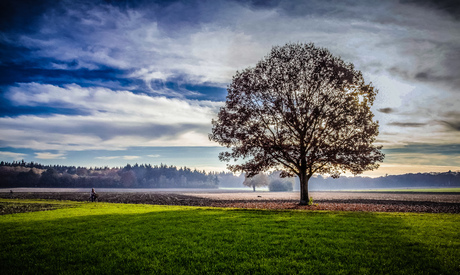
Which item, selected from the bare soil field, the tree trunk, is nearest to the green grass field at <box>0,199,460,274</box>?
the bare soil field

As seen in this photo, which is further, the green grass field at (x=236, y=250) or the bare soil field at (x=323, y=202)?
the bare soil field at (x=323, y=202)

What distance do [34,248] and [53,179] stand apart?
190 m

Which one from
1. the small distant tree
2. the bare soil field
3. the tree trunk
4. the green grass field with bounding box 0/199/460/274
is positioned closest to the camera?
the green grass field with bounding box 0/199/460/274

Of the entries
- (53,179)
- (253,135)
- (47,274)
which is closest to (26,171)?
(53,179)

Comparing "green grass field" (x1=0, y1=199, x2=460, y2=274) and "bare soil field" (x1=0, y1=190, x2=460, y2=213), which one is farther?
"bare soil field" (x1=0, y1=190, x2=460, y2=213)

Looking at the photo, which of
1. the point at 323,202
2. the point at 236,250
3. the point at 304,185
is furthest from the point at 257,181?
the point at 236,250

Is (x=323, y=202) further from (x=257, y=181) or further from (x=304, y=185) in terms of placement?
(x=257, y=181)

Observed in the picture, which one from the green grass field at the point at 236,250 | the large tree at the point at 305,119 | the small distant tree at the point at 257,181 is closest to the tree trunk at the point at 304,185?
the large tree at the point at 305,119

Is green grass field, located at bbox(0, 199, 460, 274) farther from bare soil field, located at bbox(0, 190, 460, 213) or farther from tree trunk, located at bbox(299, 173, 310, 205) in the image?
tree trunk, located at bbox(299, 173, 310, 205)

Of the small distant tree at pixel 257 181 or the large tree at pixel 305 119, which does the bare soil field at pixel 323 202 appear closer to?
the large tree at pixel 305 119

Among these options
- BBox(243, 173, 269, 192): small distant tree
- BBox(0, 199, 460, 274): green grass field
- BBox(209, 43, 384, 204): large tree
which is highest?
BBox(209, 43, 384, 204): large tree

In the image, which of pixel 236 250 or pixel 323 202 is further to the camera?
pixel 323 202

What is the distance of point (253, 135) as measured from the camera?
33.6 metres

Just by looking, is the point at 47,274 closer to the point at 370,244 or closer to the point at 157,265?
the point at 157,265
